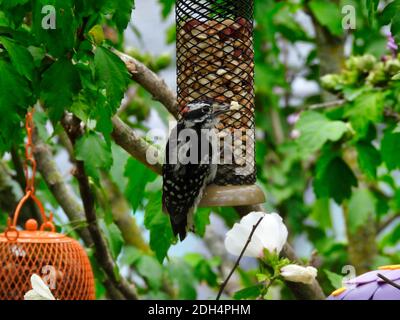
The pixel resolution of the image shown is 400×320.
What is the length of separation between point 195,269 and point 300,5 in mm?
1043

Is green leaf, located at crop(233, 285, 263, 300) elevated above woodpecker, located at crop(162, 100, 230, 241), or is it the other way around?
woodpecker, located at crop(162, 100, 230, 241)

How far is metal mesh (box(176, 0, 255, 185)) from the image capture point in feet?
6.73

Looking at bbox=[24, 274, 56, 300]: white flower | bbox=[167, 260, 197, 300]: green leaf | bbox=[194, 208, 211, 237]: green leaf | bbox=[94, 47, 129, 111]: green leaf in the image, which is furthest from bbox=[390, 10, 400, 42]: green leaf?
bbox=[167, 260, 197, 300]: green leaf

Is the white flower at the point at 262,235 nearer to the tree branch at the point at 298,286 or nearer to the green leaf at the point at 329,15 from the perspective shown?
the tree branch at the point at 298,286

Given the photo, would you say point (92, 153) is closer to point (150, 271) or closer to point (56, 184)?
point (56, 184)

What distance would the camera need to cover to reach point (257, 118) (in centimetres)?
430

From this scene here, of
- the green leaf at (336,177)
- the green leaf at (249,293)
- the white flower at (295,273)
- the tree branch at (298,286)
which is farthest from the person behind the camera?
the green leaf at (336,177)

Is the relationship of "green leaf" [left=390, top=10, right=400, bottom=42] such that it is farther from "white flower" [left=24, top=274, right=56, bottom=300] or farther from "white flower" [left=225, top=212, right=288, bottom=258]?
"white flower" [left=24, top=274, right=56, bottom=300]

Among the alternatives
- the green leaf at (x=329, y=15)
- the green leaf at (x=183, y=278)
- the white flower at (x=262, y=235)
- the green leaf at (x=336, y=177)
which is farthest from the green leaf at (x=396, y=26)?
the green leaf at (x=183, y=278)

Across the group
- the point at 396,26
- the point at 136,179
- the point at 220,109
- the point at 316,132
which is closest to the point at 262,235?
the point at 220,109

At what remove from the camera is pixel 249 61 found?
212cm

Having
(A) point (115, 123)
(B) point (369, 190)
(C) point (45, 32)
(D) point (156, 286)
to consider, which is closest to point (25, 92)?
(C) point (45, 32)

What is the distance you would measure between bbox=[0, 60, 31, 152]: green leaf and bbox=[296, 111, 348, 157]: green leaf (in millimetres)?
1138

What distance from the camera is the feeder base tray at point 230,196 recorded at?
1947 mm
